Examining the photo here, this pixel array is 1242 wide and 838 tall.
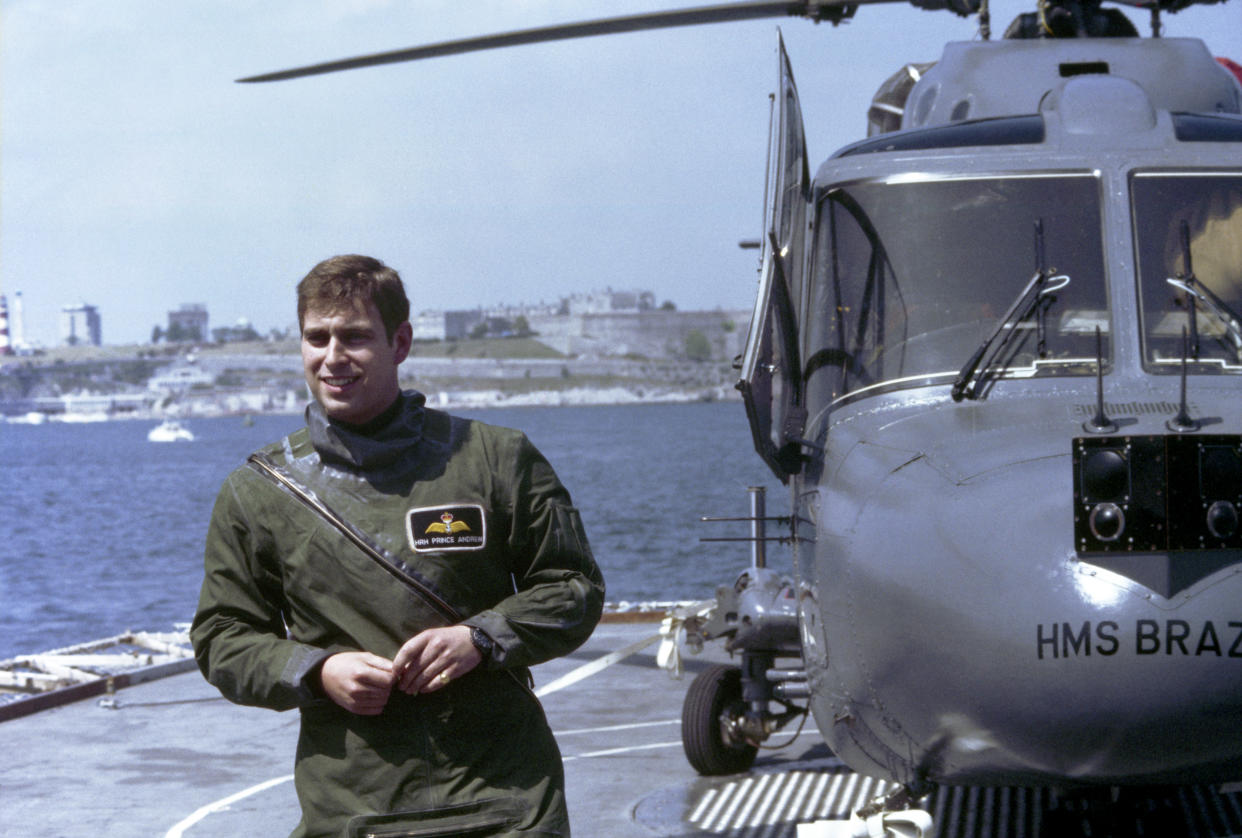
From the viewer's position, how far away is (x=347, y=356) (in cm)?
365

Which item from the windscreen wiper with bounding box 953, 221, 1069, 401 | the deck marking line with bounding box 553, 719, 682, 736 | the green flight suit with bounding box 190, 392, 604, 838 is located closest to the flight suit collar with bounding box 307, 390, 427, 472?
the green flight suit with bounding box 190, 392, 604, 838

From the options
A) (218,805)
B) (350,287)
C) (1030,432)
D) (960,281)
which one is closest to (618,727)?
(218,805)

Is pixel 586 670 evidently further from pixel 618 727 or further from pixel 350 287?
pixel 350 287

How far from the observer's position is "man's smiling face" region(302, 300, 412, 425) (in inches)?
144

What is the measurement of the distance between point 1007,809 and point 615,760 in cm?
219

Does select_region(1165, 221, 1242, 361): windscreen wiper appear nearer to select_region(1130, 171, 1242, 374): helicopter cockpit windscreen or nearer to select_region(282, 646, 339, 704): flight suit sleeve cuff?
select_region(1130, 171, 1242, 374): helicopter cockpit windscreen

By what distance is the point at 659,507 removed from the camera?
65062 mm

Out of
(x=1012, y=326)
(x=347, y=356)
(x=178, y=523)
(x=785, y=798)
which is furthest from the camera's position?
(x=178, y=523)

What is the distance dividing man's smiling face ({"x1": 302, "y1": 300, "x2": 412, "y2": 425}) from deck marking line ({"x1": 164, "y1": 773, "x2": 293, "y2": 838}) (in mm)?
4374

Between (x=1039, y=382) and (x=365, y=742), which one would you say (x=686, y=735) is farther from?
(x=365, y=742)

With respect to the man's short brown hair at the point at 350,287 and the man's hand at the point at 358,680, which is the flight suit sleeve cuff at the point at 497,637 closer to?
the man's hand at the point at 358,680

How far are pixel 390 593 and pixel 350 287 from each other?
672 mm

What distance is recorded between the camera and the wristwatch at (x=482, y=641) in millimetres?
3492

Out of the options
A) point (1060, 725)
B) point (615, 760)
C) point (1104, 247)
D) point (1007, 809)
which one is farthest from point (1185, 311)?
point (615, 760)
